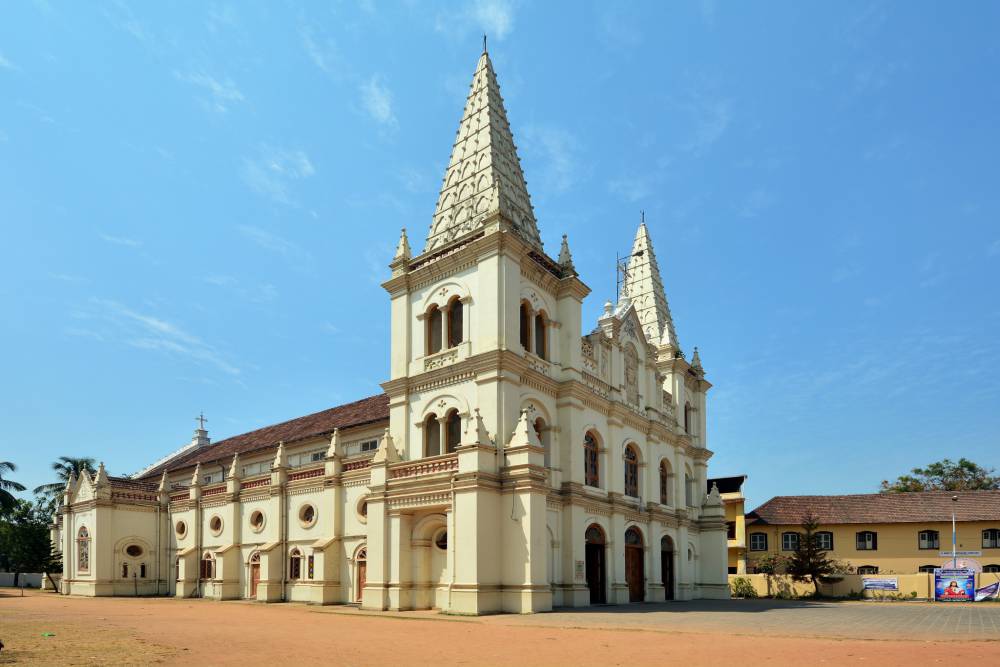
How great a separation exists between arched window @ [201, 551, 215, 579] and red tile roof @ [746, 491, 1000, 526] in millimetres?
35522

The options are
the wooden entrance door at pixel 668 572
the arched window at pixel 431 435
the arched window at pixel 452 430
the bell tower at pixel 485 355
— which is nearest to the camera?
the bell tower at pixel 485 355

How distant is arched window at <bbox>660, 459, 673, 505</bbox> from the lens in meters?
37.9

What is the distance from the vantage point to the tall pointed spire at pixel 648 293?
42.1 meters

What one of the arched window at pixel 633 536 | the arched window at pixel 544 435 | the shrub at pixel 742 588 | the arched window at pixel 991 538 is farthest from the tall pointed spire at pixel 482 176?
the arched window at pixel 991 538

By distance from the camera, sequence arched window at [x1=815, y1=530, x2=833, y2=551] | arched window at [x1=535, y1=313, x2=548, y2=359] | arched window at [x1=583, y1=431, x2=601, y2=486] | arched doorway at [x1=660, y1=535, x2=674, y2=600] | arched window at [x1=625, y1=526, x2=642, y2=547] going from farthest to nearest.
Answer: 1. arched window at [x1=815, y1=530, x2=833, y2=551]
2. arched doorway at [x1=660, y1=535, x2=674, y2=600]
3. arched window at [x1=625, y1=526, x2=642, y2=547]
4. arched window at [x1=583, y1=431, x2=601, y2=486]
5. arched window at [x1=535, y1=313, x2=548, y2=359]

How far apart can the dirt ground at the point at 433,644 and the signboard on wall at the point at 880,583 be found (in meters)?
27.6

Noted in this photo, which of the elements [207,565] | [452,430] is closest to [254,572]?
[207,565]

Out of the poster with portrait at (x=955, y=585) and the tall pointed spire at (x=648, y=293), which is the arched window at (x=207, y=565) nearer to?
the tall pointed spire at (x=648, y=293)

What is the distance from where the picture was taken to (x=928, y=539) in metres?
47.7

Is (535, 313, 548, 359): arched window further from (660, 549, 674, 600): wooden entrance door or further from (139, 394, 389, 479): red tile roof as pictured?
(660, 549, 674, 600): wooden entrance door

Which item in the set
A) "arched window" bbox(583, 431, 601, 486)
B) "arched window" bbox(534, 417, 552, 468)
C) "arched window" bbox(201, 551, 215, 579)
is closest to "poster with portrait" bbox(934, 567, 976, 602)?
"arched window" bbox(583, 431, 601, 486)

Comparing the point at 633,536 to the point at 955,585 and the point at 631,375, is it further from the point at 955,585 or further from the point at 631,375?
the point at 955,585

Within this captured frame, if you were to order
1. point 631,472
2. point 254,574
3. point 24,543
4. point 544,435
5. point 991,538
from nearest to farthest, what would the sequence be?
point 544,435, point 631,472, point 254,574, point 991,538, point 24,543

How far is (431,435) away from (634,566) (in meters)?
12.2
